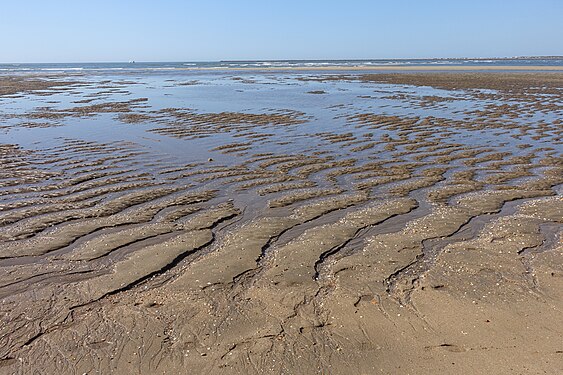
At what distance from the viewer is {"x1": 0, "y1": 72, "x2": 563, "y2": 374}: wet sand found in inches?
165

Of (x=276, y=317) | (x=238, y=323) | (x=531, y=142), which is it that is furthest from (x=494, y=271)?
(x=531, y=142)

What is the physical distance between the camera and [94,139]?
15.3 m

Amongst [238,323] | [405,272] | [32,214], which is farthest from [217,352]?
[32,214]

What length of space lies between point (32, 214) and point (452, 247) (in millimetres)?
7008

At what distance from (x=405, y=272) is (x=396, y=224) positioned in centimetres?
184

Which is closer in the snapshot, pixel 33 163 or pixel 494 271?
pixel 494 271

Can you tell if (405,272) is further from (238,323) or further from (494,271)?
(238,323)

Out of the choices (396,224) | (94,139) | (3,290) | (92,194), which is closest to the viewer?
(3,290)

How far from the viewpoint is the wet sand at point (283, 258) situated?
4199mm

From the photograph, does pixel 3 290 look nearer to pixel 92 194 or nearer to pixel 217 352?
pixel 217 352

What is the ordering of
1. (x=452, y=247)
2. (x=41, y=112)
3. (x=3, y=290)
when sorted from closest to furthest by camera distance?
1. (x=3, y=290)
2. (x=452, y=247)
3. (x=41, y=112)

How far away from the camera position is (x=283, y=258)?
6148 mm

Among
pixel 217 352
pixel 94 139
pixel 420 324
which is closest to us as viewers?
pixel 217 352

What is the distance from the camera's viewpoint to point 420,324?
4566 mm
